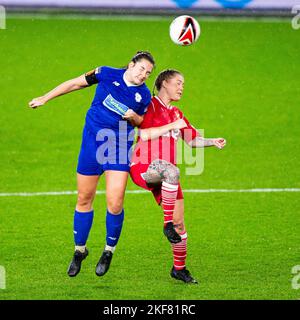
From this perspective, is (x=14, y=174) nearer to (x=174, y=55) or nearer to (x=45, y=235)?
(x=45, y=235)

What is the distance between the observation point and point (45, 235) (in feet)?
44.2

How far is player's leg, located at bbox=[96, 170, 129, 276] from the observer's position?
36.2ft

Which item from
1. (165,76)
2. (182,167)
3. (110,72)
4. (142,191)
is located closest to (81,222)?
(110,72)

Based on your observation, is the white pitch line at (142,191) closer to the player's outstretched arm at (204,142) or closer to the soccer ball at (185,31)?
the soccer ball at (185,31)

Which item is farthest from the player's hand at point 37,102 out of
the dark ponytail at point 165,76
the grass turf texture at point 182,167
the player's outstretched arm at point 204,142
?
the grass turf texture at point 182,167

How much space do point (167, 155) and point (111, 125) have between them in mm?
634

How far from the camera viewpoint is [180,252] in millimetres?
11328

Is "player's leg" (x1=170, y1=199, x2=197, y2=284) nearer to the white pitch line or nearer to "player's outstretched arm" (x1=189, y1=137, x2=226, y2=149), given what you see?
"player's outstretched arm" (x1=189, y1=137, x2=226, y2=149)

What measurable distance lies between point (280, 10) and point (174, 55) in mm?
3130

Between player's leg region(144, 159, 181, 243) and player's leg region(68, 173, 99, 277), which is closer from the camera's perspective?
player's leg region(144, 159, 181, 243)

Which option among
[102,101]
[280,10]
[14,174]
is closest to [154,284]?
[102,101]

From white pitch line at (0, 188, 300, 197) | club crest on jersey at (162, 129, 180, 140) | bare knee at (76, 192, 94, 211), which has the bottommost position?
bare knee at (76, 192, 94, 211)

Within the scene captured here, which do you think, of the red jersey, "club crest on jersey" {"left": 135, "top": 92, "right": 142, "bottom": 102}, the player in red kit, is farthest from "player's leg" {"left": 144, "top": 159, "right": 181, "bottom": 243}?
"club crest on jersey" {"left": 135, "top": 92, "right": 142, "bottom": 102}
